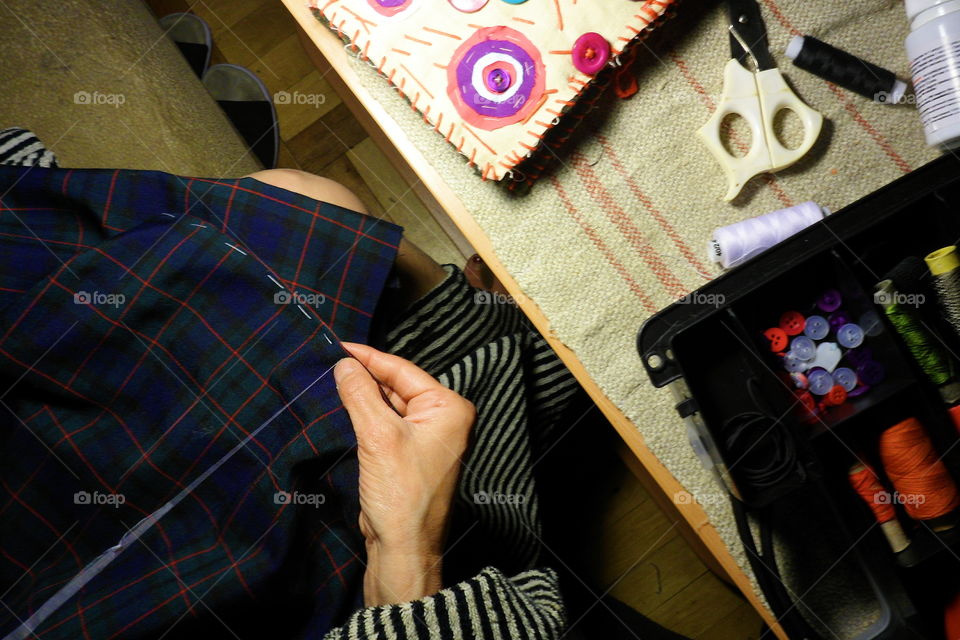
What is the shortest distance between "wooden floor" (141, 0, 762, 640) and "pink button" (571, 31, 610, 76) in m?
0.65

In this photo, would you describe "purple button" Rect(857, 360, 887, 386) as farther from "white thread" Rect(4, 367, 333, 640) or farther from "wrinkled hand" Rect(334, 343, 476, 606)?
"white thread" Rect(4, 367, 333, 640)

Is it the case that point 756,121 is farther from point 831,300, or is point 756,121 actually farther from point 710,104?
point 831,300

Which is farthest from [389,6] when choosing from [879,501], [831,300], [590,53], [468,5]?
[879,501]

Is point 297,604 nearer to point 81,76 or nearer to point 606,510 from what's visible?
point 606,510

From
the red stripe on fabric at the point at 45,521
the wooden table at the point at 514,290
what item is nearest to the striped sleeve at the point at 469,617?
the wooden table at the point at 514,290

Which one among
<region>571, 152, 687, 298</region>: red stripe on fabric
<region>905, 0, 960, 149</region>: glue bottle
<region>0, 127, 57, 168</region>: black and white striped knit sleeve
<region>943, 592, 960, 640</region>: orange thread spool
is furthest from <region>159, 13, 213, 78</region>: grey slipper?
<region>943, 592, 960, 640</region>: orange thread spool

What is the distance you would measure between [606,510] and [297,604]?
26.9 inches

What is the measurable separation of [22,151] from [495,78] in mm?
633

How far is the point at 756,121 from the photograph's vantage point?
724mm

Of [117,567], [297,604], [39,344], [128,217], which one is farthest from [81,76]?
[297,604]

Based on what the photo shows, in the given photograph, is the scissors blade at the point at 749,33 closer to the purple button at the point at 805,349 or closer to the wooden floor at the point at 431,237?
the purple button at the point at 805,349

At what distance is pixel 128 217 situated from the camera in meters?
0.75

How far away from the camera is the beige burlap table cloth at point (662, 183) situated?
732 mm

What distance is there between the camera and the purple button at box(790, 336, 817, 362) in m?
0.68
